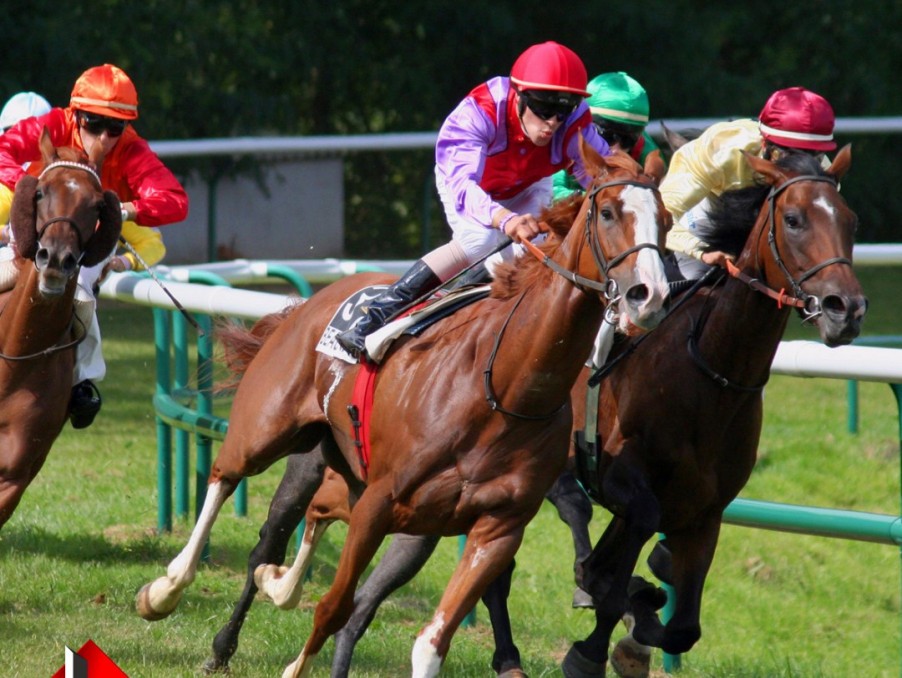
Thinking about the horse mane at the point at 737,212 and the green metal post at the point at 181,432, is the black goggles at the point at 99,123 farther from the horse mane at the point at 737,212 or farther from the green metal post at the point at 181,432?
the horse mane at the point at 737,212

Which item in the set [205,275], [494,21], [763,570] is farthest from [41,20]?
[763,570]

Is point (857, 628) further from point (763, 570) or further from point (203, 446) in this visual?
point (203, 446)

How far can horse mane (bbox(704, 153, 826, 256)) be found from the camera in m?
4.93

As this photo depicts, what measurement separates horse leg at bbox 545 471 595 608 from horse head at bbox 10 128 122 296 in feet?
5.79

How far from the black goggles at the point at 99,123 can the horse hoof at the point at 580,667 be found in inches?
104

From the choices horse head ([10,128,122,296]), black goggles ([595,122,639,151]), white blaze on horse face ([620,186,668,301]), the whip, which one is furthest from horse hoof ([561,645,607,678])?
the whip

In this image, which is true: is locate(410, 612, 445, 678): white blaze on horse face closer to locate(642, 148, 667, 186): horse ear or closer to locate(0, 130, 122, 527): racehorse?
locate(642, 148, 667, 186): horse ear

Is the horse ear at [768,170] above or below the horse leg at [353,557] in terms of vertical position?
above

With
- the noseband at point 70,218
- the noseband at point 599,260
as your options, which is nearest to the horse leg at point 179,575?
the noseband at point 70,218

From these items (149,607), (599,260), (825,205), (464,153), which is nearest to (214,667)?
(149,607)

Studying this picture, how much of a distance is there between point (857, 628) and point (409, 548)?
10.8ft

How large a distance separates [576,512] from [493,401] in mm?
979

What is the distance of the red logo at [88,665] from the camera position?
293 cm

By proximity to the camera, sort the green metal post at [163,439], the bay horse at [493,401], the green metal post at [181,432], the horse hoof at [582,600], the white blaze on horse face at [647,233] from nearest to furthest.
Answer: the white blaze on horse face at [647,233], the bay horse at [493,401], the horse hoof at [582,600], the green metal post at [181,432], the green metal post at [163,439]
